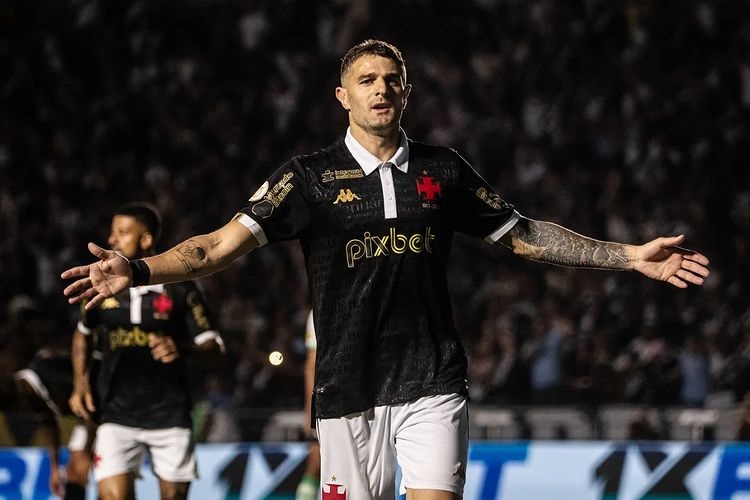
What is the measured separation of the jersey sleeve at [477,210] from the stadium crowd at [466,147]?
8718 mm

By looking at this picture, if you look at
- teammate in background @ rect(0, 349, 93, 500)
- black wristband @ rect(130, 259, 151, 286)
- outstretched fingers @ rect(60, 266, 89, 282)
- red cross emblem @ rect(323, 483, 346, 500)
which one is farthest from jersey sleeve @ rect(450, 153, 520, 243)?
teammate in background @ rect(0, 349, 93, 500)

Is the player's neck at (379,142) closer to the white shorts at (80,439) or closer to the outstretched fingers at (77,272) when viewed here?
the outstretched fingers at (77,272)

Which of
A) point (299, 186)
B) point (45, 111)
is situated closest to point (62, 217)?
point (45, 111)

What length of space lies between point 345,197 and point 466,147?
12664mm

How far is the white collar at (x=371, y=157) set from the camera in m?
5.78

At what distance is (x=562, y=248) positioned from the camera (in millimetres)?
5992

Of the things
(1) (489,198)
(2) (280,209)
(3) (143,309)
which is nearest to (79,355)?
(3) (143,309)

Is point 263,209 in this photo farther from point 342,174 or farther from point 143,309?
point 143,309

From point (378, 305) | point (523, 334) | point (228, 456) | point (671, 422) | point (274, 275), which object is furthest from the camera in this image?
point (274, 275)

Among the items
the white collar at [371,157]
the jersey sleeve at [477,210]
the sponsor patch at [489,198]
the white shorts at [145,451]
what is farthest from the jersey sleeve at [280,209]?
the white shorts at [145,451]

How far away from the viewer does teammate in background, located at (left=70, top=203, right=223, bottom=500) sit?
28.7 ft

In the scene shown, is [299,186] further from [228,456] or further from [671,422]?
[671,422]

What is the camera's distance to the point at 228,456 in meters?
11.2

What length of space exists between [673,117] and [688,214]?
2.02 metres
